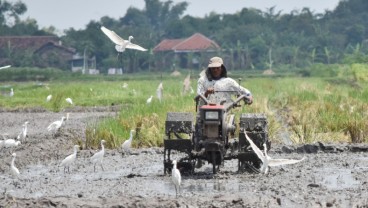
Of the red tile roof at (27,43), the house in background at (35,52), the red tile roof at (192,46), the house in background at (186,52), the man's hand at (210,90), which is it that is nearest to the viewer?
the man's hand at (210,90)

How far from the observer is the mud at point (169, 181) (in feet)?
28.2

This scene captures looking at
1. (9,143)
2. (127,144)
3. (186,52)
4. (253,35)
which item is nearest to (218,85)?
(127,144)

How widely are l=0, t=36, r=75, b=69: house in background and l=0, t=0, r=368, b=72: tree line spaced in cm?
160

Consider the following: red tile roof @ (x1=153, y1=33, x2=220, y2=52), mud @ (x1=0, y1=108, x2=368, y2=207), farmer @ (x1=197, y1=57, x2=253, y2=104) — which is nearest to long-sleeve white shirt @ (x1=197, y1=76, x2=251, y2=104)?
farmer @ (x1=197, y1=57, x2=253, y2=104)

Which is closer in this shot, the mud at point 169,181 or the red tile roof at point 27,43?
the mud at point 169,181

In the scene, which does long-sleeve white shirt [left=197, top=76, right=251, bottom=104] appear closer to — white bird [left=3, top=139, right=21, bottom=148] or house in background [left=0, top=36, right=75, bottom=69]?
white bird [left=3, top=139, right=21, bottom=148]

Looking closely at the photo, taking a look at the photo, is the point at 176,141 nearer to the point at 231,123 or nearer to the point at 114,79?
the point at 231,123

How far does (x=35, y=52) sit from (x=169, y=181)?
6569 cm

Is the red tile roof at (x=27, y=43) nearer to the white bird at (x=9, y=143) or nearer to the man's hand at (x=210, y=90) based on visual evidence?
the white bird at (x=9, y=143)

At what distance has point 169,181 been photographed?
10688 mm

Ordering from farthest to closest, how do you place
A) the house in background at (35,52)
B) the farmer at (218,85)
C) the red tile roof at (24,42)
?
1. the red tile roof at (24,42)
2. the house in background at (35,52)
3. the farmer at (218,85)

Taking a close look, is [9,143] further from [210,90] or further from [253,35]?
[253,35]

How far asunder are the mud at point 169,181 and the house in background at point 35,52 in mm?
58408

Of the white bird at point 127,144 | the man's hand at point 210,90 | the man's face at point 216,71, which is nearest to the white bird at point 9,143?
the white bird at point 127,144
